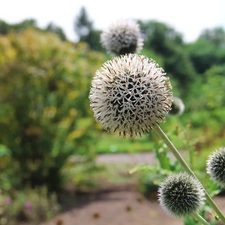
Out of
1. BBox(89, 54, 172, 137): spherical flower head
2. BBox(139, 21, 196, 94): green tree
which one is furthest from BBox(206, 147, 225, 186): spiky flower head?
BBox(139, 21, 196, 94): green tree

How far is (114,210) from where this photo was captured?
8.34 m

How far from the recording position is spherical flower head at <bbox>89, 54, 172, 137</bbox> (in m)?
1.86

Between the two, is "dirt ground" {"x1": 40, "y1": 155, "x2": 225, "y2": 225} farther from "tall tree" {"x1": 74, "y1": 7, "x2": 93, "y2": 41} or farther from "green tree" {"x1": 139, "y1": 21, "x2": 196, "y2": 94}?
"tall tree" {"x1": 74, "y1": 7, "x2": 93, "y2": 41}

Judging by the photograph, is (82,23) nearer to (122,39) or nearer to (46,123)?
(46,123)

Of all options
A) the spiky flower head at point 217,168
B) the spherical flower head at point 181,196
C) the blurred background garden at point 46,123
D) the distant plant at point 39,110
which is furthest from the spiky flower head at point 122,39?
the distant plant at point 39,110

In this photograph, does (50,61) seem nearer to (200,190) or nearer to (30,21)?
(200,190)

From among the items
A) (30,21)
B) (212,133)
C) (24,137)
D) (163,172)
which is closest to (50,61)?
(24,137)

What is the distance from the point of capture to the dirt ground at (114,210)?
303 inches

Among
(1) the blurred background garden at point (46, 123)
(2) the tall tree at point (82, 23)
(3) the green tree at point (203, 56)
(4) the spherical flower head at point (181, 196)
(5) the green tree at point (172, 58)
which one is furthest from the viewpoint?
(2) the tall tree at point (82, 23)

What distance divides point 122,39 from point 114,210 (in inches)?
222

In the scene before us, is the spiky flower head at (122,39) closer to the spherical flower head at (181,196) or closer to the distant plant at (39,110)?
the spherical flower head at (181,196)

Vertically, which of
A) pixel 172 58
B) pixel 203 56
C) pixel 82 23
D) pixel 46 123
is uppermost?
pixel 82 23

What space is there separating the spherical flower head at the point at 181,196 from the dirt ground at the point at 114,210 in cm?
487

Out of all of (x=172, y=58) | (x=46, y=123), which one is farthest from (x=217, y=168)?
(x=172, y=58)
